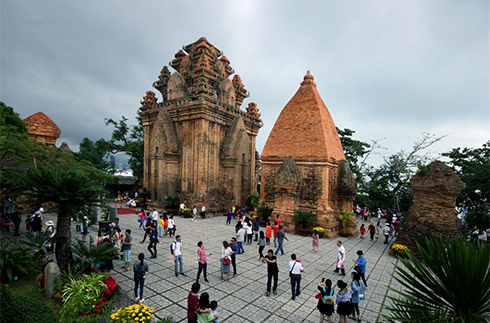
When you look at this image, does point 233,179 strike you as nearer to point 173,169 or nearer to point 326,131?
point 173,169

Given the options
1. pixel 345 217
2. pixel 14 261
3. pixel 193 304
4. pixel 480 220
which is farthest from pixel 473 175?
pixel 14 261

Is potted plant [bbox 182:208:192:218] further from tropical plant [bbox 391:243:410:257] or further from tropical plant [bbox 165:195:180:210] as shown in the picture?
tropical plant [bbox 391:243:410:257]

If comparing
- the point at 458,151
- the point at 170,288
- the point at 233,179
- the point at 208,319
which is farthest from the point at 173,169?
the point at 458,151

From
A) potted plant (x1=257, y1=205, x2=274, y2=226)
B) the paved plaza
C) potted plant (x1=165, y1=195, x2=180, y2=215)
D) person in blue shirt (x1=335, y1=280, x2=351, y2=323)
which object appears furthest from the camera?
potted plant (x1=165, y1=195, x2=180, y2=215)

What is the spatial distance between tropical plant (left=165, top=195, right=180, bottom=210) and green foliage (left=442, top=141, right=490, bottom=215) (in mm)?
22306

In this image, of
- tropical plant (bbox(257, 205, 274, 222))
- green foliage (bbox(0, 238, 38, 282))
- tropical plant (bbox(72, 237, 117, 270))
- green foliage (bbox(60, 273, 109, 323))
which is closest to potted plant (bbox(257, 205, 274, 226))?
tropical plant (bbox(257, 205, 274, 222))

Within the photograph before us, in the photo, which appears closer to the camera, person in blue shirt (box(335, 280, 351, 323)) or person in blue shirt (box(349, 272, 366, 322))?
person in blue shirt (box(335, 280, 351, 323))

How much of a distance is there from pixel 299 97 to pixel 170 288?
13435 millimetres

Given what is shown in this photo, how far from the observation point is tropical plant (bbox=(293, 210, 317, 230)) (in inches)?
524

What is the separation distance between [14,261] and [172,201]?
12437 mm

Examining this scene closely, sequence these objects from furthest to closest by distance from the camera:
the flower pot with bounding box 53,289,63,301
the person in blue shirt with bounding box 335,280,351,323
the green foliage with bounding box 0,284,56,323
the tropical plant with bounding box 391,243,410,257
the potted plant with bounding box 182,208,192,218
A: the potted plant with bounding box 182,208,192,218, the tropical plant with bounding box 391,243,410,257, the flower pot with bounding box 53,289,63,301, the person in blue shirt with bounding box 335,280,351,323, the green foliage with bounding box 0,284,56,323

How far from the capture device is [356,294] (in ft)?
18.5

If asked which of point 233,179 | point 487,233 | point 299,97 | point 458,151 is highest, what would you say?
point 299,97

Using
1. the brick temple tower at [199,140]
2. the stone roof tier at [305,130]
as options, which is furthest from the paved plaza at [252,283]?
the brick temple tower at [199,140]
